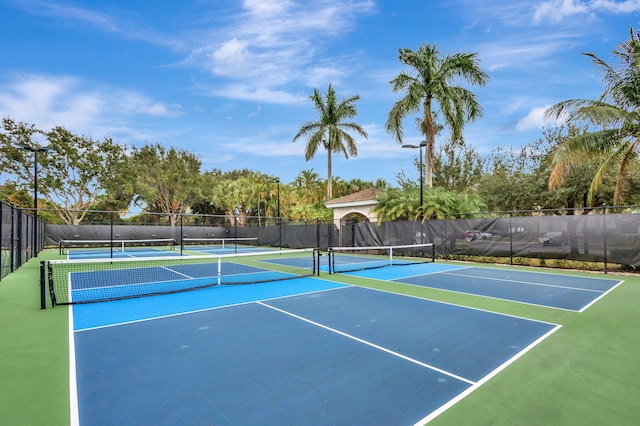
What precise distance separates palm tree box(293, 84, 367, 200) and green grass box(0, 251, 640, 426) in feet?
84.1

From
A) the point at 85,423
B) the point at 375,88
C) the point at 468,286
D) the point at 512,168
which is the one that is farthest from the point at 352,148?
the point at 85,423

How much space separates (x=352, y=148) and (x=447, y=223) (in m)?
16.3

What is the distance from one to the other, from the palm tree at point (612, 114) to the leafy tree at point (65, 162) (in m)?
32.7

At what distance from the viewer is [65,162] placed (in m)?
30.5

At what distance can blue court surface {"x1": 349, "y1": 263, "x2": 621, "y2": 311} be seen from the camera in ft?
24.7

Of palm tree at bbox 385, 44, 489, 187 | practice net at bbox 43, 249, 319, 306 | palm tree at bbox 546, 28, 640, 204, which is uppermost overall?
palm tree at bbox 385, 44, 489, 187

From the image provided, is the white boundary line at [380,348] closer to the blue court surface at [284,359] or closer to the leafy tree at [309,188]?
the blue court surface at [284,359]

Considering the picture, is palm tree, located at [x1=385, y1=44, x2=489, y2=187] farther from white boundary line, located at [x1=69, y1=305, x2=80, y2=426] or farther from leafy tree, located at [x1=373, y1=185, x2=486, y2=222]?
white boundary line, located at [x1=69, y1=305, x2=80, y2=426]

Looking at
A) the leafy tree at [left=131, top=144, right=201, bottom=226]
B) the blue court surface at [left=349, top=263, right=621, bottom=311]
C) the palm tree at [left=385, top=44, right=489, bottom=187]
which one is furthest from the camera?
the leafy tree at [left=131, top=144, right=201, bottom=226]

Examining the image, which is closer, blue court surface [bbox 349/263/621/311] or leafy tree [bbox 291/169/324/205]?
blue court surface [bbox 349/263/621/311]

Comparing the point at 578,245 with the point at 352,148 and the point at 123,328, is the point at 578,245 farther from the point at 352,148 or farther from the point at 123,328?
the point at 352,148

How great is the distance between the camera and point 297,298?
7582mm

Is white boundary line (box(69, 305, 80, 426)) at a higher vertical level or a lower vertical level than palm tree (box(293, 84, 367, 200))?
lower

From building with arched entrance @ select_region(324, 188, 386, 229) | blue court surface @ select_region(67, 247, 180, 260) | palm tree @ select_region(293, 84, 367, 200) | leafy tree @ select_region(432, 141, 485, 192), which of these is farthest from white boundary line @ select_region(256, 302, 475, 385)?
leafy tree @ select_region(432, 141, 485, 192)
